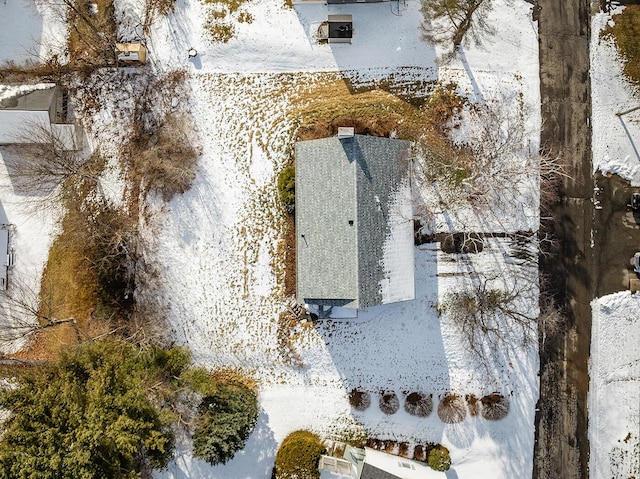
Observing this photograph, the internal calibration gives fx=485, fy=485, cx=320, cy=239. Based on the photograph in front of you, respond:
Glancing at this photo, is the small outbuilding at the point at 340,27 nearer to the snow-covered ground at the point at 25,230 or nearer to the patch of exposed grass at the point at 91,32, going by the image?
the patch of exposed grass at the point at 91,32

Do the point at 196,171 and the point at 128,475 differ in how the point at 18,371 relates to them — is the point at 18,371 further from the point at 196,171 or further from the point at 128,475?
the point at 196,171

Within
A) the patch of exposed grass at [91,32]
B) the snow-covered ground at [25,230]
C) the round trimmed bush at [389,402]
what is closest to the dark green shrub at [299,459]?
the round trimmed bush at [389,402]

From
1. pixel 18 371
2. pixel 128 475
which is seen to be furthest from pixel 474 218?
pixel 18 371

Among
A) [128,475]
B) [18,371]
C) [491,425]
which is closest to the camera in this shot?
[128,475]

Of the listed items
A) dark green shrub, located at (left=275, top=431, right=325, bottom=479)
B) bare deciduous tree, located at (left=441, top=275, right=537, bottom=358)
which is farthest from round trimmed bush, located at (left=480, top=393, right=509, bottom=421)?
dark green shrub, located at (left=275, top=431, right=325, bottom=479)

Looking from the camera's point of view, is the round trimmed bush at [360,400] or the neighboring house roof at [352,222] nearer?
the neighboring house roof at [352,222]
